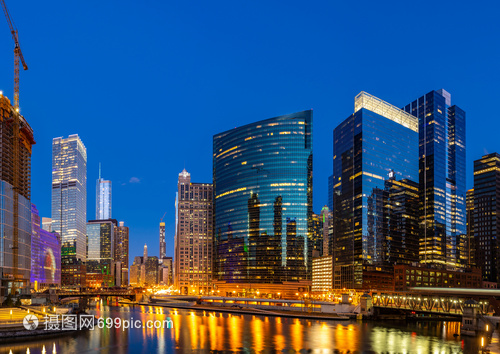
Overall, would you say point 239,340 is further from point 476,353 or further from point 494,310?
point 494,310

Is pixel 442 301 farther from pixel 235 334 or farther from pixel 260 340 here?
pixel 260 340

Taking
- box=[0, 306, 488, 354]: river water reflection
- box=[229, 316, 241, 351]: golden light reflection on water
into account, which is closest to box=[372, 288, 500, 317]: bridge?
box=[0, 306, 488, 354]: river water reflection

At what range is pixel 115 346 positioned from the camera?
339ft

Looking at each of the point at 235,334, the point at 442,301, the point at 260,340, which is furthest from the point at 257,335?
the point at 442,301

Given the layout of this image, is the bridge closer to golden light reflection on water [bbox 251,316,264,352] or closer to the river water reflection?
the river water reflection

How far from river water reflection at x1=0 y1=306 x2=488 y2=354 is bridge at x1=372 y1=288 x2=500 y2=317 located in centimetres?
702

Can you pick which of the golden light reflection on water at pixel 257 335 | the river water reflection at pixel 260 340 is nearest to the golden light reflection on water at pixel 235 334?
the river water reflection at pixel 260 340

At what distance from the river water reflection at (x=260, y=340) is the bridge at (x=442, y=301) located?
7024 mm

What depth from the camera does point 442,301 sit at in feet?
491

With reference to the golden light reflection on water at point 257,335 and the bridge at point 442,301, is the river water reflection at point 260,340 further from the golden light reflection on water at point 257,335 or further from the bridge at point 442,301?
the bridge at point 442,301

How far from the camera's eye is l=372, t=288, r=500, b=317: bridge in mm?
141000

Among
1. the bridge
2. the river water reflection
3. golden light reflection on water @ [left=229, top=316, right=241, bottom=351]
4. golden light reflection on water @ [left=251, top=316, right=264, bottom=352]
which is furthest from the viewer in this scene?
the bridge

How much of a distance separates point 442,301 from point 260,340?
6612 cm

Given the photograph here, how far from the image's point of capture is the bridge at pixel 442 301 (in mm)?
141000
